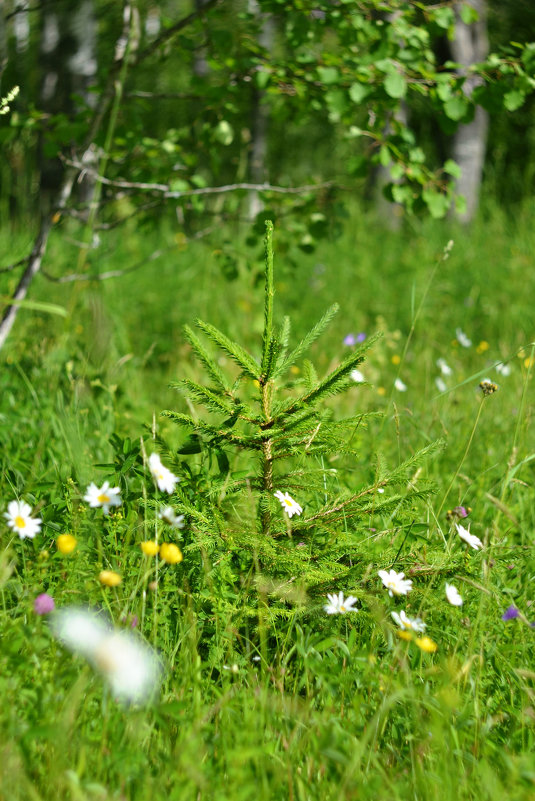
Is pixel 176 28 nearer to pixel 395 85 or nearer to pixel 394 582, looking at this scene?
pixel 395 85

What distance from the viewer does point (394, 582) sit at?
5.20 feet

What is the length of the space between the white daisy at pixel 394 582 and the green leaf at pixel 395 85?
1594 millimetres

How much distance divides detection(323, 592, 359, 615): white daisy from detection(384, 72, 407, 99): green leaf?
1661 mm

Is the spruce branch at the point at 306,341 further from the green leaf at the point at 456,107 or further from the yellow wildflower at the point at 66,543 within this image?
the green leaf at the point at 456,107

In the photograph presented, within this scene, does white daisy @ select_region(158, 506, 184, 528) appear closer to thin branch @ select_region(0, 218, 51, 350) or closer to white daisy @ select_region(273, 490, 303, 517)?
white daisy @ select_region(273, 490, 303, 517)

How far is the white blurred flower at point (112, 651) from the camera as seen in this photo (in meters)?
1.18

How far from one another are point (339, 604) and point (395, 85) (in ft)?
5.67

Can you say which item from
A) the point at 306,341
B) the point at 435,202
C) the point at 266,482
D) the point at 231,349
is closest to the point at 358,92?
the point at 435,202

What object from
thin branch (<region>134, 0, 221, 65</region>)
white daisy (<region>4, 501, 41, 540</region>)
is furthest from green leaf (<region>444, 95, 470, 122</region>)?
white daisy (<region>4, 501, 41, 540</region>)

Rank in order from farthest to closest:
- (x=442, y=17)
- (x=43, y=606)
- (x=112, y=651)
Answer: (x=442, y=17) < (x=43, y=606) < (x=112, y=651)

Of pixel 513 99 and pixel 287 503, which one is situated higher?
pixel 513 99

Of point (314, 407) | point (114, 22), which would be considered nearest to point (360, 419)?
point (314, 407)

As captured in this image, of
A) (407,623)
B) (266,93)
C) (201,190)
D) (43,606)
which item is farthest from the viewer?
(266,93)

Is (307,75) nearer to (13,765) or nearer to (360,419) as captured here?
(360,419)
